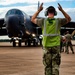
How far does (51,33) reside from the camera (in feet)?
24.0

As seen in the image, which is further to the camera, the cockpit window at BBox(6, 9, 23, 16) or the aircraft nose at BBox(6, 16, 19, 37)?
the cockpit window at BBox(6, 9, 23, 16)

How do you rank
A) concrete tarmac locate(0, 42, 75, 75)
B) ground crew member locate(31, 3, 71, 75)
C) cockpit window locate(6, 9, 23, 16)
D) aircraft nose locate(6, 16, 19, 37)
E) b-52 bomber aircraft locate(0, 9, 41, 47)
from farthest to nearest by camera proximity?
cockpit window locate(6, 9, 23, 16)
b-52 bomber aircraft locate(0, 9, 41, 47)
aircraft nose locate(6, 16, 19, 37)
concrete tarmac locate(0, 42, 75, 75)
ground crew member locate(31, 3, 71, 75)

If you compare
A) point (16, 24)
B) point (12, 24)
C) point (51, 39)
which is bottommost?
point (16, 24)

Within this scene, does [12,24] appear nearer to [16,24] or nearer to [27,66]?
[16,24]

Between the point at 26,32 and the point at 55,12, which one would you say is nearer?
the point at 55,12

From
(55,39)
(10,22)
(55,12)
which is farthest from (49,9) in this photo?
(10,22)

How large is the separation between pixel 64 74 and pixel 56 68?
3954 mm

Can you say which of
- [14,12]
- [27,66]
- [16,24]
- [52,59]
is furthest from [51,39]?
[14,12]

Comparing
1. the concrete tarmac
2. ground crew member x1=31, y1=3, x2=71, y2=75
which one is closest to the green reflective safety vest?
ground crew member x1=31, y1=3, x2=71, y2=75

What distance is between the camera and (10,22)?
35.7 metres

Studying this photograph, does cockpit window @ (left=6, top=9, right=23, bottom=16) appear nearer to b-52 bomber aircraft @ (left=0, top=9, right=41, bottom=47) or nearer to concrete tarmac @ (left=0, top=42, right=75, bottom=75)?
b-52 bomber aircraft @ (left=0, top=9, right=41, bottom=47)

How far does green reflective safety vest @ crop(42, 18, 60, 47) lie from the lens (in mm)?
7281

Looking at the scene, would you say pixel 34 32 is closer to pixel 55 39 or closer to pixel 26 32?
pixel 26 32

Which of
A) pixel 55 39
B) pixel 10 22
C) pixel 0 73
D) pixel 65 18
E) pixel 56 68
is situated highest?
pixel 65 18
